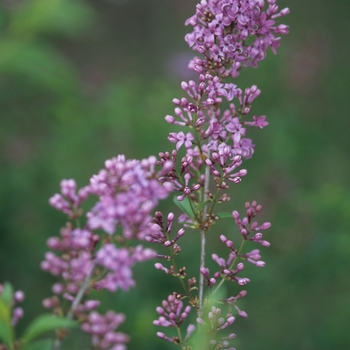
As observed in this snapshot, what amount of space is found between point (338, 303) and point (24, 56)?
160 inches

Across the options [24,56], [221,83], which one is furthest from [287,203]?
[221,83]

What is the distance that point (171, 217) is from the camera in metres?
2.60

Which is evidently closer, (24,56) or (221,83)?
(221,83)

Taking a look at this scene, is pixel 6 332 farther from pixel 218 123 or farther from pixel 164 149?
pixel 164 149

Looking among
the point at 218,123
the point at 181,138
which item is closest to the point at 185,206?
the point at 181,138

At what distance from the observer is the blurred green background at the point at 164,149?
4988 mm

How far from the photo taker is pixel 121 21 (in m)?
15.7

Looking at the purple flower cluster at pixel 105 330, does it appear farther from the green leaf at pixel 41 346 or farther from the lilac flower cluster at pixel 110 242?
the green leaf at pixel 41 346

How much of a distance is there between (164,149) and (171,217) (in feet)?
13.1

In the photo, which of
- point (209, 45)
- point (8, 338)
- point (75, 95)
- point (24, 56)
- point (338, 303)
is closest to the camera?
point (8, 338)

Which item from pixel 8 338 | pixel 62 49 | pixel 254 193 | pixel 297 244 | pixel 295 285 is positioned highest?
pixel 62 49

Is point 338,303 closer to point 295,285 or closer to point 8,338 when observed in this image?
point 295,285

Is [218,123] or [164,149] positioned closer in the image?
[218,123]

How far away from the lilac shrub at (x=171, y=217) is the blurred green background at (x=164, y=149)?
224 centimetres
